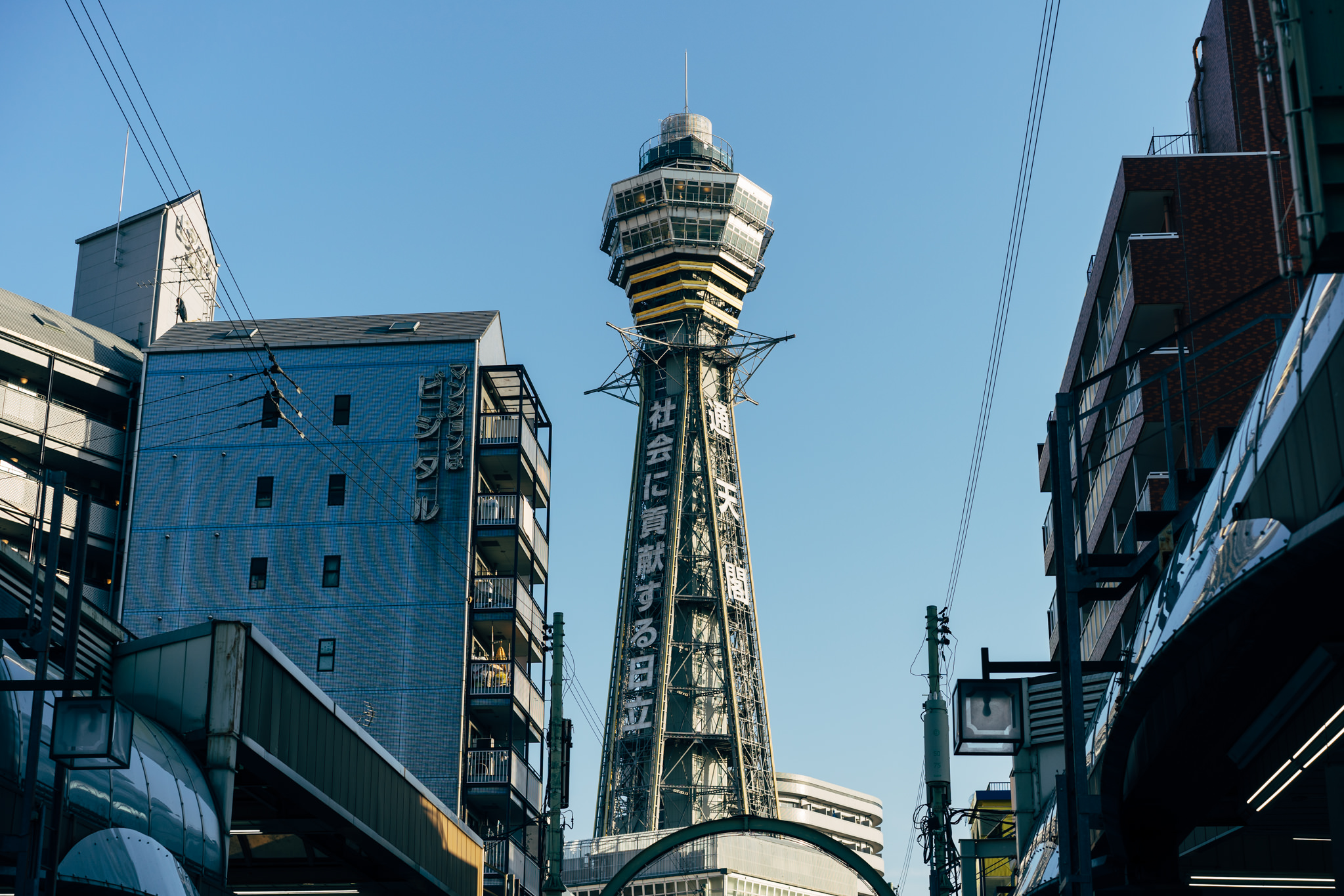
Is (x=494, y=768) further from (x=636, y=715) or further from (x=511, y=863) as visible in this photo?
(x=636, y=715)

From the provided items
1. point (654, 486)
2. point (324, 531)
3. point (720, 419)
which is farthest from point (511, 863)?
point (720, 419)

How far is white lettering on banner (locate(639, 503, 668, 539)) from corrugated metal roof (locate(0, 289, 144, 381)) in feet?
205

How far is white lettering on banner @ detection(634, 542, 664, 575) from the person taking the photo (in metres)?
122

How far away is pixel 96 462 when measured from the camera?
6006 centimetres

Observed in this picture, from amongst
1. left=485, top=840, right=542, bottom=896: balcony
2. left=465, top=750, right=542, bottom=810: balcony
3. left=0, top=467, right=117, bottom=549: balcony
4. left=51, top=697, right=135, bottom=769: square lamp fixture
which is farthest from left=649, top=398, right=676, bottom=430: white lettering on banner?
left=51, top=697, right=135, bottom=769: square lamp fixture

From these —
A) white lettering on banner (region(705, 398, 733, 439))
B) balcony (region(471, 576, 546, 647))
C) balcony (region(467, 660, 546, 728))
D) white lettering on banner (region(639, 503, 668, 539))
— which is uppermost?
white lettering on banner (region(705, 398, 733, 439))

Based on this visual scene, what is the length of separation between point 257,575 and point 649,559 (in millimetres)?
66080

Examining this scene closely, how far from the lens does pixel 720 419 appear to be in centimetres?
12738

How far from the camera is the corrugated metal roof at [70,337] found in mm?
59000

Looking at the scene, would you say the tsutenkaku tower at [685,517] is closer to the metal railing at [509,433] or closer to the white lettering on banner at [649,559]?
the white lettering on banner at [649,559]

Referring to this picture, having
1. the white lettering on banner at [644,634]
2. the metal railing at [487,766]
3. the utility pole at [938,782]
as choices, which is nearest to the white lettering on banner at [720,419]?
the white lettering on banner at [644,634]

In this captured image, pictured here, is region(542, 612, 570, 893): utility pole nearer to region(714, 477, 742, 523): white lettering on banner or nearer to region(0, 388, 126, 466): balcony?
region(0, 388, 126, 466): balcony

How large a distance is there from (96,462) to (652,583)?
65.7 meters

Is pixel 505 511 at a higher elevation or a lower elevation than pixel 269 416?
lower
